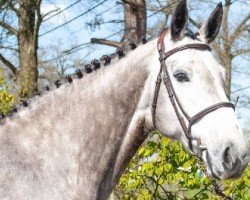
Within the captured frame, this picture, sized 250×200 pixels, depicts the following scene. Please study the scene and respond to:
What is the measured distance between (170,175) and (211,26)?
2.57 m

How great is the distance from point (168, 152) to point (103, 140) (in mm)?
2516

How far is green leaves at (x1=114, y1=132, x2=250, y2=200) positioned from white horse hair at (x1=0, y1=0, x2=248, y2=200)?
7.55 feet

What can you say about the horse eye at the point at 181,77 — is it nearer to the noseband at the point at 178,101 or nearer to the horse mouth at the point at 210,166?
Answer: the noseband at the point at 178,101

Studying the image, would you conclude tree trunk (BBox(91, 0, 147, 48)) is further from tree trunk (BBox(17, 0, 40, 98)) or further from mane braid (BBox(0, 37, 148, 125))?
mane braid (BBox(0, 37, 148, 125))

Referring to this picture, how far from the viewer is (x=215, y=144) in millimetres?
3645

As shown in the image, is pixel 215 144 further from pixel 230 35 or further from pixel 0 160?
pixel 230 35

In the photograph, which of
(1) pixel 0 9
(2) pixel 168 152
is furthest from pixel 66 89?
(1) pixel 0 9

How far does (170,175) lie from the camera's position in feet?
21.0

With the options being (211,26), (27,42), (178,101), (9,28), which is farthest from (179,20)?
(9,28)

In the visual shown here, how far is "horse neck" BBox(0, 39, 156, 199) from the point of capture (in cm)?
402

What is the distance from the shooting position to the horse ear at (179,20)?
13.2 feet

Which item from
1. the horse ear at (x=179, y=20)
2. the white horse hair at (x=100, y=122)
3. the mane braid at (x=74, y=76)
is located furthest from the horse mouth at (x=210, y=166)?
the mane braid at (x=74, y=76)

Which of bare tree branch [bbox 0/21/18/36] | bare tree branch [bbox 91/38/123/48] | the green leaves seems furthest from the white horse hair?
bare tree branch [bbox 0/21/18/36]

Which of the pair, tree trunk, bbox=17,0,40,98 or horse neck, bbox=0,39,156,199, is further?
tree trunk, bbox=17,0,40,98
